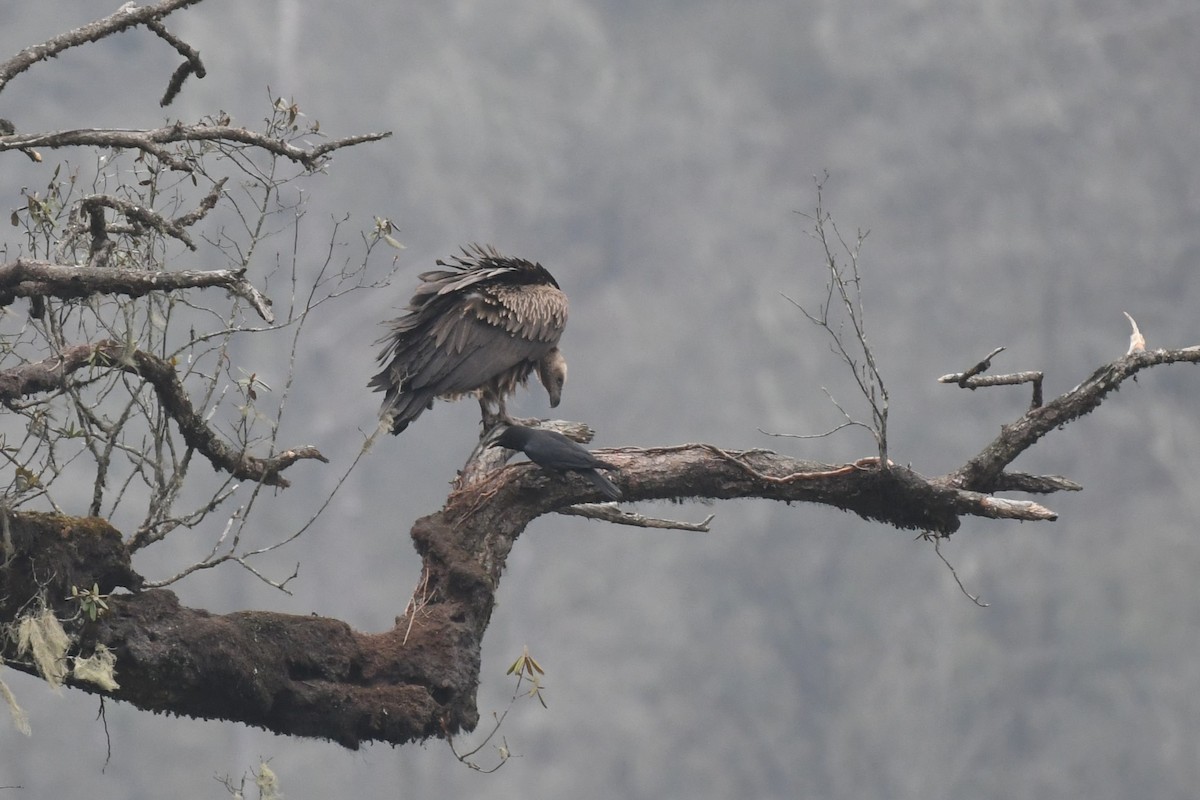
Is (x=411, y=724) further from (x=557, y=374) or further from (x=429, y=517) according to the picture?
(x=557, y=374)

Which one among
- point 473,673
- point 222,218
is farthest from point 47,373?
point 222,218

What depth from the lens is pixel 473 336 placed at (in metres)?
7.39

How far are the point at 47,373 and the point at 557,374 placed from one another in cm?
309

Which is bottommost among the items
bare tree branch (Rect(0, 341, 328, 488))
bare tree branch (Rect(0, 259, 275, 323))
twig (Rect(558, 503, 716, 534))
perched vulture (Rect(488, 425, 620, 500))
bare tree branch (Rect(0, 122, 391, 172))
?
bare tree branch (Rect(0, 259, 275, 323))

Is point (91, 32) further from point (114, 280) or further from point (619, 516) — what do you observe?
point (619, 516)

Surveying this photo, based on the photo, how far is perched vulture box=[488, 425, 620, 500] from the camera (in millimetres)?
6266

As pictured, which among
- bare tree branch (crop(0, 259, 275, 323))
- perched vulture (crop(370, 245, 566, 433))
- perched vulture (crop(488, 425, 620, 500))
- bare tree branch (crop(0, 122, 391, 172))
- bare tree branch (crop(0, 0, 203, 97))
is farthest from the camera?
perched vulture (crop(370, 245, 566, 433))

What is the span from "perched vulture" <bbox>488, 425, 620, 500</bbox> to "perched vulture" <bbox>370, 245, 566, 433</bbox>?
2.37 ft

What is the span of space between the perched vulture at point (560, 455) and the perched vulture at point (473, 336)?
721 mm

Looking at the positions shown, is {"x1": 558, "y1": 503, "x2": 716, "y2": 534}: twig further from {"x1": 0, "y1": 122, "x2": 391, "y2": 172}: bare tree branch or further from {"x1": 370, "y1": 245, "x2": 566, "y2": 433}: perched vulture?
{"x1": 0, "y1": 122, "x2": 391, "y2": 172}: bare tree branch

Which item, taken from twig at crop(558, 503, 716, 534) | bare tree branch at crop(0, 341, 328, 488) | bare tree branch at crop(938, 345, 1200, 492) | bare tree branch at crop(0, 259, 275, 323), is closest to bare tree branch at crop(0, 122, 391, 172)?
bare tree branch at crop(0, 259, 275, 323)

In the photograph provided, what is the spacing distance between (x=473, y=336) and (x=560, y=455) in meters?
1.34

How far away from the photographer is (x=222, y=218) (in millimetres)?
26594

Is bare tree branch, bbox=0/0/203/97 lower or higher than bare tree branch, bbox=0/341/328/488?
higher
